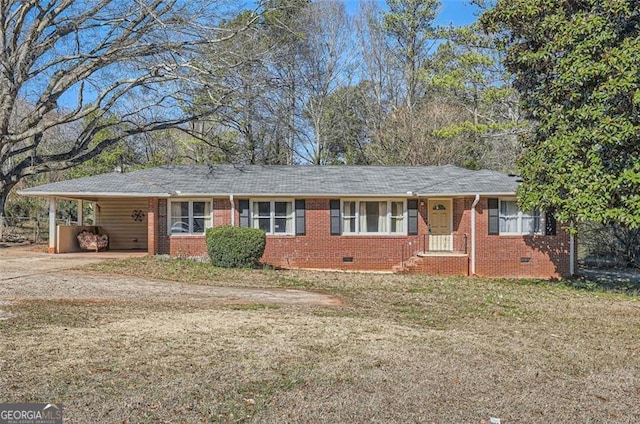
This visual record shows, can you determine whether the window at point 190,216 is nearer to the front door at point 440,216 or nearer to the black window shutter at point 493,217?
the front door at point 440,216

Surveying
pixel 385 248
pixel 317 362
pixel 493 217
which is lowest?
pixel 317 362

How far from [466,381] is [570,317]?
509cm

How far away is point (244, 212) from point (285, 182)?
2.00m

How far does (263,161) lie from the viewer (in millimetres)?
31875

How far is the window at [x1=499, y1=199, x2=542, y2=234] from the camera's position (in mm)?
17922

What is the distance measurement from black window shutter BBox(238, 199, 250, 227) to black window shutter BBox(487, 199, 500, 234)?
8.07m

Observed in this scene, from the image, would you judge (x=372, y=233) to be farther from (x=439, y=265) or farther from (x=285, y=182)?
(x=285, y=182)

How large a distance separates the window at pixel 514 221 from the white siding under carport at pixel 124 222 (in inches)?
530

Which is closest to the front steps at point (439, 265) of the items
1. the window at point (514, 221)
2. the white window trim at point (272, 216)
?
the window at point (514, 221)

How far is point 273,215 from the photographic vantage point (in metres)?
18.7

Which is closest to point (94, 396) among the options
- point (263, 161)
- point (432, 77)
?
point (432, 77)

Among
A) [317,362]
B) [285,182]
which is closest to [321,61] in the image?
[285,182]

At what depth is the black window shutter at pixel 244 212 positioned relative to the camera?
18.6 meters

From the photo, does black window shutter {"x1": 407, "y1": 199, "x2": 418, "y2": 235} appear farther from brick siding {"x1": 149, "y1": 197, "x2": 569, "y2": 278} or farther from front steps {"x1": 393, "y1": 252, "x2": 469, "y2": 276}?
front steps {"x1": 393, "y1": 252, "x2": 469, "y2": 276}
